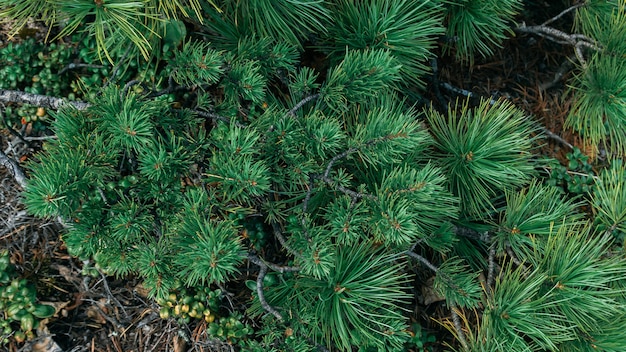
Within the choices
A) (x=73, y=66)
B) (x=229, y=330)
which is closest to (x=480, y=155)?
(x=229, y=330)

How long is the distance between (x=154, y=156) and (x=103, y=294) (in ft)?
1.88

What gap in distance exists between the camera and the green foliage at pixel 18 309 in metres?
1.25

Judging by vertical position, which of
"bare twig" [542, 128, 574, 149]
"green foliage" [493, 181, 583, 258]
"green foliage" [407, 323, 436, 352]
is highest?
"green foliage" [493, 181, 583, 258]

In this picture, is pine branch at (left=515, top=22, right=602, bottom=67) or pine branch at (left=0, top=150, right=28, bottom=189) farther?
pine branch at (left=515, top=22, right=602, bottom=67)

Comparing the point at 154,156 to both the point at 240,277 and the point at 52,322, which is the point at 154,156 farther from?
the point at 52,322

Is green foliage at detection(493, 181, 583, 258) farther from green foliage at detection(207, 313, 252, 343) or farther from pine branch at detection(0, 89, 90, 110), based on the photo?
pine branch at detection(0, 89, 90, 110)

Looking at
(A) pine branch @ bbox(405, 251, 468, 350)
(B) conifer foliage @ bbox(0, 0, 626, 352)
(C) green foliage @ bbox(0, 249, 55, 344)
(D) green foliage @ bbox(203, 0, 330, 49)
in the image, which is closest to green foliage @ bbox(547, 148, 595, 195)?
(B) conifer foliage @ bbox(0, 0, 626, 352)

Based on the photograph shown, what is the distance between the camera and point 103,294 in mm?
1343

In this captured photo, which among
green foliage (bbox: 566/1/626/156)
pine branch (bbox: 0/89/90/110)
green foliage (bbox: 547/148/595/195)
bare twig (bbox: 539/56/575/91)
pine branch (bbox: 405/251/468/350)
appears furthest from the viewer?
bare twig (bbox: 539/56/575/91)

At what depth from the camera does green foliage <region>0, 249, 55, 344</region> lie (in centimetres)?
125

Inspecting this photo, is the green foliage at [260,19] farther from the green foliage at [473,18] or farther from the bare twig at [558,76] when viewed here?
the bare twig at [558,76]

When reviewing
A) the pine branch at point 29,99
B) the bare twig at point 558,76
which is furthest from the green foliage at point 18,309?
the bare twig at point 558,76

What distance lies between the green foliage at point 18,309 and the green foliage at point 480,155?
107 centimetres

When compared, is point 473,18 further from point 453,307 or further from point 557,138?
point 453,307
